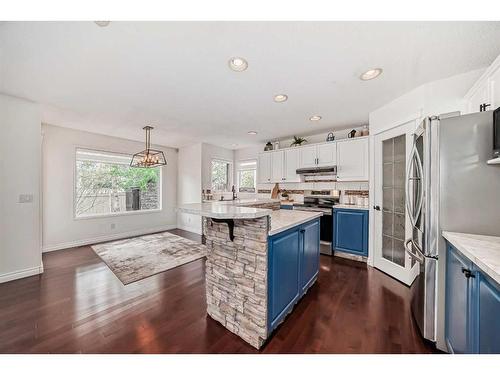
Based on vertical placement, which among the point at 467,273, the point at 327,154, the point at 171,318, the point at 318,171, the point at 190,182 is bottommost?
the point at 171,318

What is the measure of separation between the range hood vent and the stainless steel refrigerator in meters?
2.19

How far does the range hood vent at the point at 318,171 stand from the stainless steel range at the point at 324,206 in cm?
43

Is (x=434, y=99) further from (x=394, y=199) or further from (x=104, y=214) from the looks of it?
(x=104, y=214)

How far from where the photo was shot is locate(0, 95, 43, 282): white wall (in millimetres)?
2535

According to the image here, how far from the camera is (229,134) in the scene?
4.40 meters

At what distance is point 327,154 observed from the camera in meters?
3.87

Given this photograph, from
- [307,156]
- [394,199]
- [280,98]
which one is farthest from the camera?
[307,156]

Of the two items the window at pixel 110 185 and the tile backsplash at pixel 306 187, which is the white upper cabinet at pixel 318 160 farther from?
the window at pixel 110 185

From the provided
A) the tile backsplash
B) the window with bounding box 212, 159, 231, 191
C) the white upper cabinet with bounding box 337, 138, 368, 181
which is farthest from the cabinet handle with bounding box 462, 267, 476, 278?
the window with bounding box 212, 159, 231, 191

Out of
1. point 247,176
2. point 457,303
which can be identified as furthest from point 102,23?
point 247,176

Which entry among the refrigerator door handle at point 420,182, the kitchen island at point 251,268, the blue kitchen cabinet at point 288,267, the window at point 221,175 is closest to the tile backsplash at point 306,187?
the window at point 221,175

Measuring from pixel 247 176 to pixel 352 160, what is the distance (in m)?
3.11

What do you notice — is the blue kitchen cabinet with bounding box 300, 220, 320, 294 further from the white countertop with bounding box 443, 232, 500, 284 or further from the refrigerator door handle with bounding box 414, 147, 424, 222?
the white countertop with bounding box 443, 232, 500, 284

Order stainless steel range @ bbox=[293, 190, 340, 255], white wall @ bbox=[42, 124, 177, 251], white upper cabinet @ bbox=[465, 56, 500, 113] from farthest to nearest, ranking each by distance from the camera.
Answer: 1. white wall @ bbox=[42, 124, 177, 251]
2. stainless steel range @ bbox=[293, 190, 340, 255]
3. white upper cabinet @ bbox=[465, 56, 500, 113]
